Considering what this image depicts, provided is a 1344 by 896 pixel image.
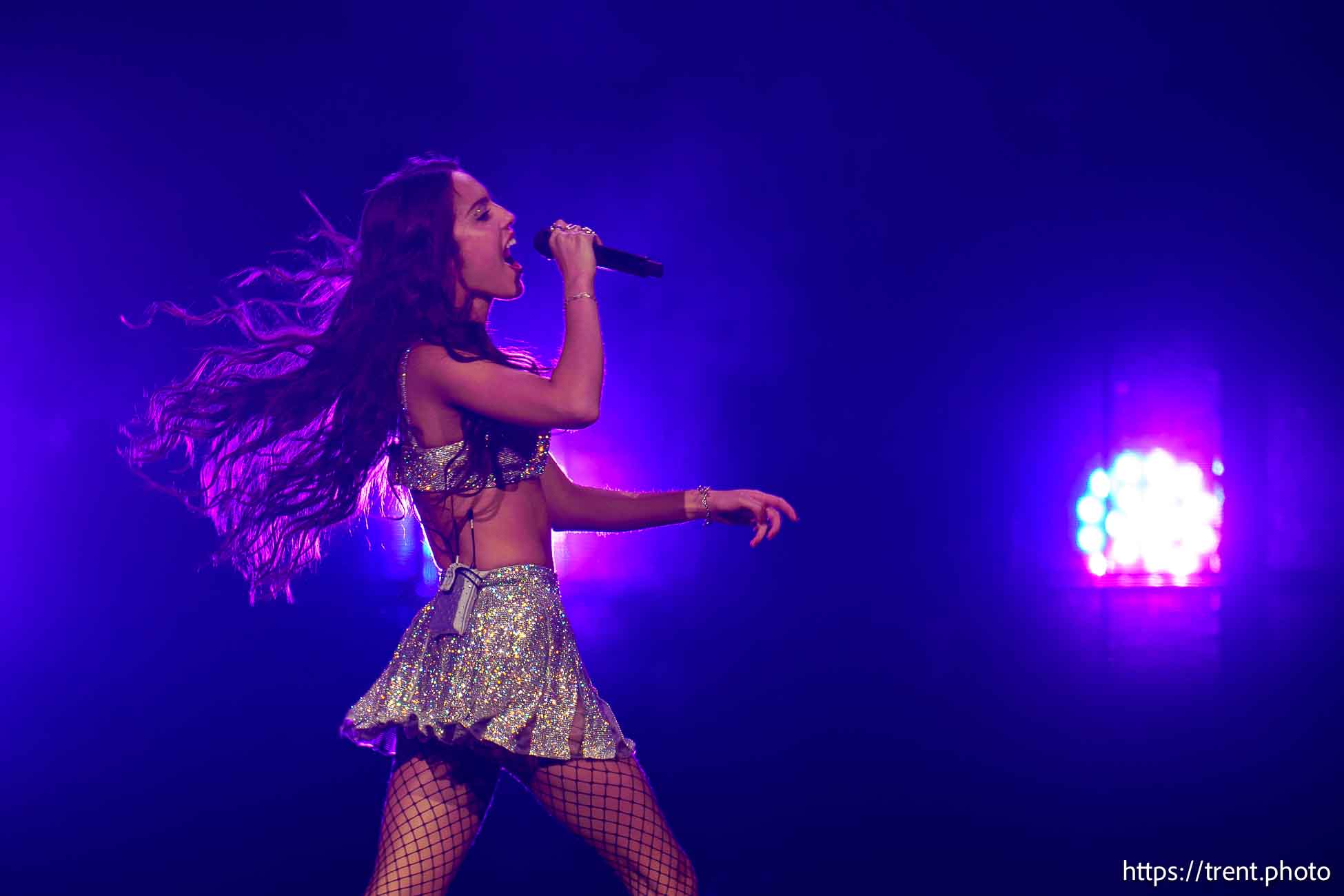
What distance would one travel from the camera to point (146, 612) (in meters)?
3.78

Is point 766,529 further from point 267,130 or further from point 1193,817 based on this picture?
point 267,130

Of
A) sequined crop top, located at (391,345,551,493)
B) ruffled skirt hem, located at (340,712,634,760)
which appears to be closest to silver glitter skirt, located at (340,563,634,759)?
ruffled skirt hem, located at (340,712,634,760)

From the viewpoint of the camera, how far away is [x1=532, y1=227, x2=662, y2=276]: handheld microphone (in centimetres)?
178

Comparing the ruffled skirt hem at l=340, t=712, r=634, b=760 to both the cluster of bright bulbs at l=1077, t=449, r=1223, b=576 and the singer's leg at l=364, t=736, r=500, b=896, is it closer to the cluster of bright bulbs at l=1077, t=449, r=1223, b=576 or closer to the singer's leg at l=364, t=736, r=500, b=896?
the singer's leg at l=364, t=736, r=500, b=896

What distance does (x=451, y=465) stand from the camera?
163cm

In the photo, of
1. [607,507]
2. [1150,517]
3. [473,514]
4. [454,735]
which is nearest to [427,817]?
[454,735]

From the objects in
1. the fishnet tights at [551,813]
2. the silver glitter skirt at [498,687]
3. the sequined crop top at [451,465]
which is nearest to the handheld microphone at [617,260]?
the sequined crop top at [451,465]

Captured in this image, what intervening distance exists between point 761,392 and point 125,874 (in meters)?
2.61

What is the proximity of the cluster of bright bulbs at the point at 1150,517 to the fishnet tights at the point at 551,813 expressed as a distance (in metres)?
2.87

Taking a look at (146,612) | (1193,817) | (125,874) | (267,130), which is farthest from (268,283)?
(1193,817)

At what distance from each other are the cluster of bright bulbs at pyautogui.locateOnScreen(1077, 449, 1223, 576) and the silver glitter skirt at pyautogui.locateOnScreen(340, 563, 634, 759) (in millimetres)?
2879

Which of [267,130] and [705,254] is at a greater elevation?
[267,130]

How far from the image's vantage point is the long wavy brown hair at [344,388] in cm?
166

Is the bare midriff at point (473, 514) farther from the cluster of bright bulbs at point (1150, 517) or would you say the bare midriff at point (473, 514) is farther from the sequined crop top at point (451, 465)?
the cluster of bright bulbs at point (1150, 517)
